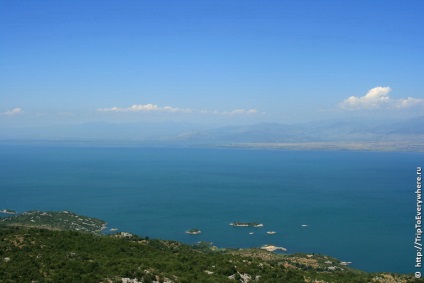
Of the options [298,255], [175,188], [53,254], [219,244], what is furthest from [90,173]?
[53,254]

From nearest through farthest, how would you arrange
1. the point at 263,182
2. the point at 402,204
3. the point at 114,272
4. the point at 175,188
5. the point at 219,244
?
1. the point at 114,272
2. the point at 219,244
3. the point at 402,204
4. the point at 175,188
5. the point at 263,182

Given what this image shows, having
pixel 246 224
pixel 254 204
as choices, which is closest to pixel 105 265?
pixel 246 224

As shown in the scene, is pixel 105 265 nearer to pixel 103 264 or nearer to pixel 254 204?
pixel 103 264

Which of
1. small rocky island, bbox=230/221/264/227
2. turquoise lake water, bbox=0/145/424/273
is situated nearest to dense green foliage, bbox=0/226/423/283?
turquoise lake water, bbox=0/145/424/273

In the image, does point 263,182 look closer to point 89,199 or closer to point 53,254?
point 89,199

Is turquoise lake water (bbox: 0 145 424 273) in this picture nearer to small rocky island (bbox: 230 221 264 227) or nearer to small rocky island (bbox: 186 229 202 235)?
small rocky island (bbox: 230 221 264 227)

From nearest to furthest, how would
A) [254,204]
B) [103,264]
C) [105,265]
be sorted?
1. [105,265]
2. [103,264]
3. [254,204]
